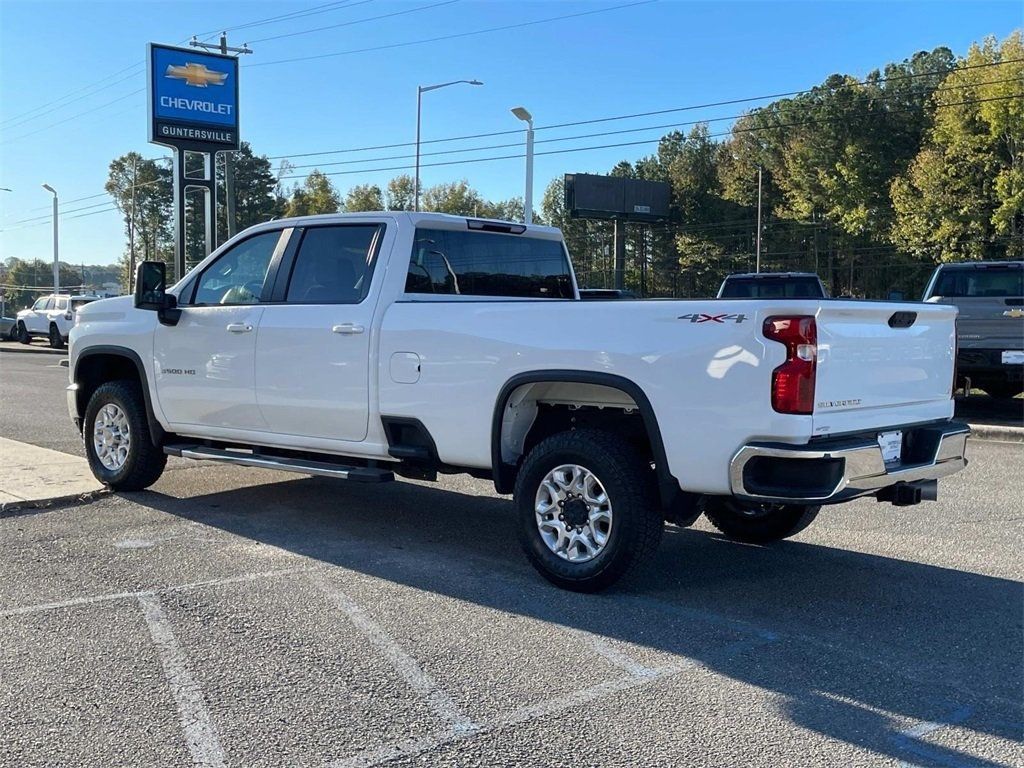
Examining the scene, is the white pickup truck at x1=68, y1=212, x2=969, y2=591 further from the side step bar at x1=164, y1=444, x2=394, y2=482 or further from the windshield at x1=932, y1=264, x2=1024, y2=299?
the windshield at x1=932, y1=264, x2=1024, y2=299

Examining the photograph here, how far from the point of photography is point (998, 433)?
37.5 feet

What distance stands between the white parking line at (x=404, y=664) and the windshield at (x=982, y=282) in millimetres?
10983

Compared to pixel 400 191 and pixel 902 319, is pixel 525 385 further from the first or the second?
pixel 400 191

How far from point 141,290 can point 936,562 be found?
18.8ft

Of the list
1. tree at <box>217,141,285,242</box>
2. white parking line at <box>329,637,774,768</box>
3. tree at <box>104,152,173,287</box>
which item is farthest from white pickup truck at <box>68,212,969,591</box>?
tree at <box>104,152,173,287</box>

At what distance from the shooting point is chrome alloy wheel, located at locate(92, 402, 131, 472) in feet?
25.2

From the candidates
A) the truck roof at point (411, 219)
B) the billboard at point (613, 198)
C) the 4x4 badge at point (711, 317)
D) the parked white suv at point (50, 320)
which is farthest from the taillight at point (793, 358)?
the billboard at point (613, 198)

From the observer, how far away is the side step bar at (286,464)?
19.8 feet

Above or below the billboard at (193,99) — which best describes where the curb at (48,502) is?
below

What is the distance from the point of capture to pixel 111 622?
4.64 meters

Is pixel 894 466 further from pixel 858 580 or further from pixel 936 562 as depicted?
pixel 936 562

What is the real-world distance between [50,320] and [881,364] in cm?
3485

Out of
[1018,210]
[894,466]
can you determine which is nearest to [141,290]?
[894,466]

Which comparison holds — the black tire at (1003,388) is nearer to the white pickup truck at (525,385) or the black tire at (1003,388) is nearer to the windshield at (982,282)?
the windshield at (982,282)
